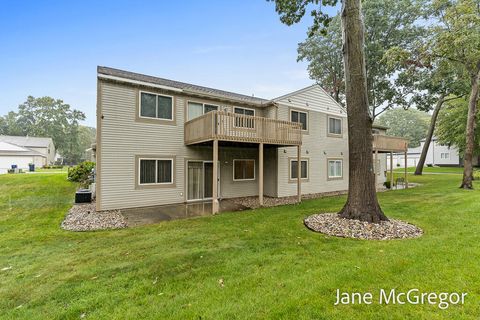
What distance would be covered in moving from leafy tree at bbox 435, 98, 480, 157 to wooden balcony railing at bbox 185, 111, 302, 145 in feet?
80.7

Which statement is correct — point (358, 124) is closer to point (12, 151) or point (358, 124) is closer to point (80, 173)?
point (80, 173)

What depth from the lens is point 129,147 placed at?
30.6ft

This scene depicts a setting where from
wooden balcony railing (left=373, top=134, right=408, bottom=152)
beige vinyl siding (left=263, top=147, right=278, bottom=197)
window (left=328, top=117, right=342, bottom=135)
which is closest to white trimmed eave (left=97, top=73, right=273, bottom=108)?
beige vinyl siding (left=263, top=147, right=278, bottom=197)

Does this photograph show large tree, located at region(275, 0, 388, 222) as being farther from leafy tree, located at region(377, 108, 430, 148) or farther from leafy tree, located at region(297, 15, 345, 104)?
leafy tree, located at region(377, 108, 430, 148)

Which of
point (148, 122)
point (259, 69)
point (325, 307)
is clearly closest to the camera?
point (325, 307)

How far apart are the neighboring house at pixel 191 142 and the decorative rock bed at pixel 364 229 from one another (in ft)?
12.2

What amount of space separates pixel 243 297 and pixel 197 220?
15.4 feet

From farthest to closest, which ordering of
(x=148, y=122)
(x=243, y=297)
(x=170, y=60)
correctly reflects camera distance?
(x=170, y=60), (x=148, y=122), (x=243, y=297)

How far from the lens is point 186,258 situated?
437 centimetres

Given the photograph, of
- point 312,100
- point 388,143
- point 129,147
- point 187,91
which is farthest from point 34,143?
point 388,143

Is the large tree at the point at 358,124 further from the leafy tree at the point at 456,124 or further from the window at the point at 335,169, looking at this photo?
the leafy tree at the point at 456,124

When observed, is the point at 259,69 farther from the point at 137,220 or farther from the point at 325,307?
the point at 325,307

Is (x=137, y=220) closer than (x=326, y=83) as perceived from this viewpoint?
Yes

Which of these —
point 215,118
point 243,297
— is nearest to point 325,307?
point 243,297
